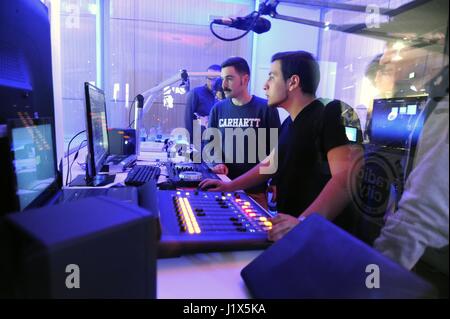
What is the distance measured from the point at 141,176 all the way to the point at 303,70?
100 cm

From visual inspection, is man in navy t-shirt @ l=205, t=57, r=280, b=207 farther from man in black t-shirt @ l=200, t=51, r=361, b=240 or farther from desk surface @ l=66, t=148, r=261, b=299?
desk surface @ l=66, t=148, r=261, b=299

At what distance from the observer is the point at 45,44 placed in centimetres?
133

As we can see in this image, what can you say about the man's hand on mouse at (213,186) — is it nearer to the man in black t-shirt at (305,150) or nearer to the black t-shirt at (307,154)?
the man in black t-shirt at (305,150)

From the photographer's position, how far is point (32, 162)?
829 mm

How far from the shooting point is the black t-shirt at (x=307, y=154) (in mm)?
1217

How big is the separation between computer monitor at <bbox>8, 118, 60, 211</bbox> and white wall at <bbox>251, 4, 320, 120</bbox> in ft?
3.89

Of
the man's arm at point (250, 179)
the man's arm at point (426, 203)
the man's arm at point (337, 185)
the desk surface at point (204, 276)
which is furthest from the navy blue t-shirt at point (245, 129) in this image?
the man's arm at point (426, 203)

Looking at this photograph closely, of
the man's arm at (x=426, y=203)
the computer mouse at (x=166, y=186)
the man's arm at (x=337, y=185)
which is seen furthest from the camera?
the computer mouse at (x=166, y=186)

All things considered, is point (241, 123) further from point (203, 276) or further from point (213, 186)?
point (203, 276)

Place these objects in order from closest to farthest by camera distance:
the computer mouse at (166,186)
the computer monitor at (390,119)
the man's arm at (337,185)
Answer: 1. the man's arm at (337,185)
2. the computer mouse at (166,186)
3. the computer monitor at (390,119)

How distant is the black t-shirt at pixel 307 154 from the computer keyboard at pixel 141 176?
69 centimetres

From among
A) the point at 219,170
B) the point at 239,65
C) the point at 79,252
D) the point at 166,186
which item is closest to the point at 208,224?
the point at 79,252

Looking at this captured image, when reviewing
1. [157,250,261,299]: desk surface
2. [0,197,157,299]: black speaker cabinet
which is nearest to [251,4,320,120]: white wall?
[157,250,261,299]: desk surface
